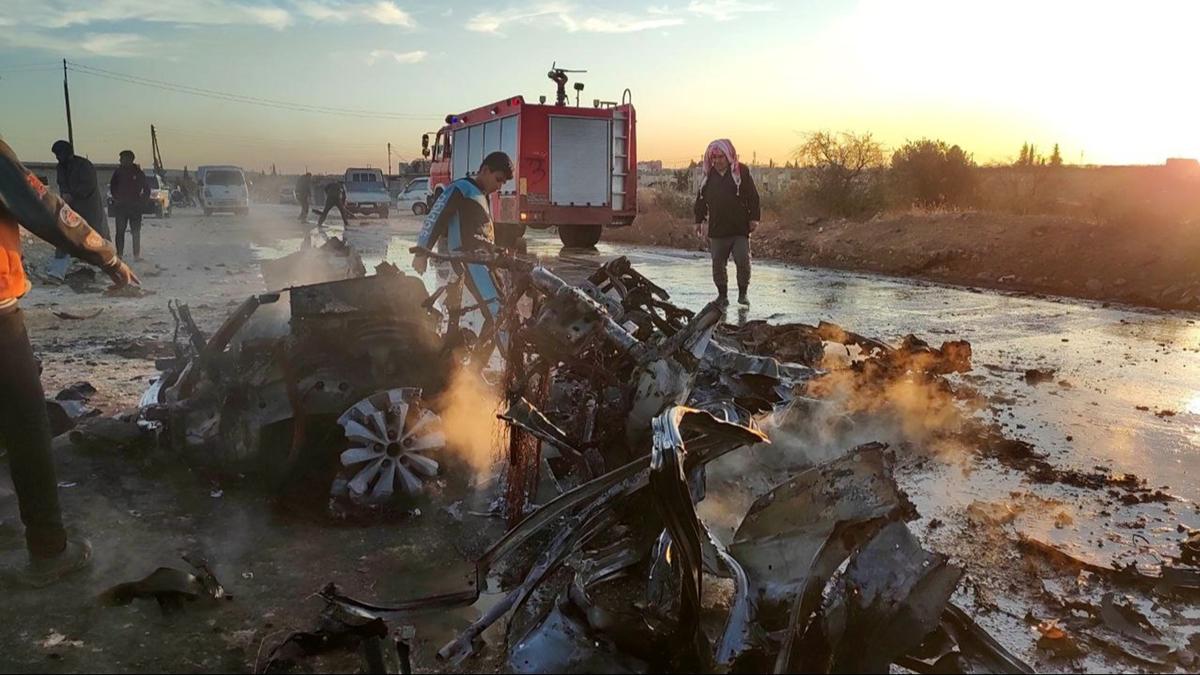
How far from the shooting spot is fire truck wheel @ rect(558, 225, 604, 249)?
64.8ft

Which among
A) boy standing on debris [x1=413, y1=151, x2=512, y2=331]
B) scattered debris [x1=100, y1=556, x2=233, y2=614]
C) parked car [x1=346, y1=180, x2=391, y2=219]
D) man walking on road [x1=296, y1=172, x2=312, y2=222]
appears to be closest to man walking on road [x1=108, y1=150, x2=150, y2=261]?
boy standing on debris [x1=413, y1=151, x2=512, y2=331]

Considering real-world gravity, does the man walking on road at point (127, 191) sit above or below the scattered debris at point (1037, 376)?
above

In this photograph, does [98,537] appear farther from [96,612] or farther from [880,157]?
[880,157]

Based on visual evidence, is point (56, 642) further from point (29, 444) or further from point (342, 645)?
point (342, 645)

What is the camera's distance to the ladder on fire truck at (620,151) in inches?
698

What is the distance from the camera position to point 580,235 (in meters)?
19.8

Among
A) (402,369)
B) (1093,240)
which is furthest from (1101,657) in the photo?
(1093,240)

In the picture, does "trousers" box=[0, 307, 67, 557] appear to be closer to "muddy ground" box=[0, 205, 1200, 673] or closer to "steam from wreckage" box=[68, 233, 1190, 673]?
"muddy ground" box=[0, 205, 1200, 673]

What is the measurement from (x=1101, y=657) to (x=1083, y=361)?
5541 millimetres

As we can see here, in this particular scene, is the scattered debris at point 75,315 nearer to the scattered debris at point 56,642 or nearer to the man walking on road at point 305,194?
the scattered debris at point 56,642

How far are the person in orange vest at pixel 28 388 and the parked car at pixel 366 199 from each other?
2985 cm

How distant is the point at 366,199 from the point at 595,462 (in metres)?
30.8

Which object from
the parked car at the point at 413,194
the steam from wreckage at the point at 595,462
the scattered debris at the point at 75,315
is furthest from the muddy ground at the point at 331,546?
the parked car at the point at 413,194

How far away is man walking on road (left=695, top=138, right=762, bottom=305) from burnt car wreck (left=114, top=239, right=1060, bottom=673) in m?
4.67
